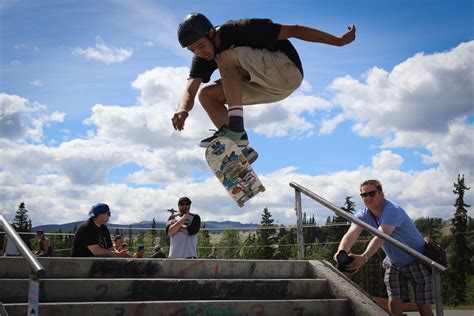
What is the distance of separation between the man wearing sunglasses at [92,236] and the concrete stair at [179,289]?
1081mm

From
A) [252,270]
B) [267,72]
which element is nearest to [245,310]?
[252,270]

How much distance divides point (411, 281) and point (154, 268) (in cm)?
256

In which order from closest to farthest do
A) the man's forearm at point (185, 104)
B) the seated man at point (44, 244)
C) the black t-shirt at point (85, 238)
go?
the man's forearm at point (185, 104) < the black t-shirt at point (85, 238) < the seated man at point (44, 244)

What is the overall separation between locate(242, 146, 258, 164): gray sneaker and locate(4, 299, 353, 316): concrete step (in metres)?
1.53

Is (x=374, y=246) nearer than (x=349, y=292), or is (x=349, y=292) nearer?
(x=374, y=246)

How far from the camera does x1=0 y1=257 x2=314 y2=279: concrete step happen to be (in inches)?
191

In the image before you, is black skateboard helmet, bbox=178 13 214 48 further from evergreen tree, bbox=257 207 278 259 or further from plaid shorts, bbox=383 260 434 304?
evergreen tree, bbox=257 207 278 259

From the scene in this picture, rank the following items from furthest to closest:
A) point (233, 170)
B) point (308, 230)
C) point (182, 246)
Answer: point (308, 230), point (182, 246), point (233, 170)

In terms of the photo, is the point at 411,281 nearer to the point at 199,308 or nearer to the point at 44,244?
the point at 199,308

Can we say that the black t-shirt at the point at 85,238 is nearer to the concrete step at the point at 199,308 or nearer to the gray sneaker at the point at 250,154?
the concrete step at the point at 199,308

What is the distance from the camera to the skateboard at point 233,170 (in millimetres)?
5348

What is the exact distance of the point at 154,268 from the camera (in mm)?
5199

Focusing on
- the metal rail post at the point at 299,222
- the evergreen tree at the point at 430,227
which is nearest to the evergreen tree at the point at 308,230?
the metal rail post at the point at 299,222

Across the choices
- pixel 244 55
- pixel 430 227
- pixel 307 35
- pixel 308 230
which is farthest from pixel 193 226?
pixel 430 227
